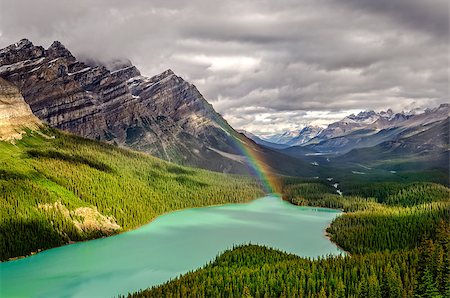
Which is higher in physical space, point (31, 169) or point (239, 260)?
point (31, 169)

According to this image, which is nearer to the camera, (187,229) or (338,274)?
(338,274)

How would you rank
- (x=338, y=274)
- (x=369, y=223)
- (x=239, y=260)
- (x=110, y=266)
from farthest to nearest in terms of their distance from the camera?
1. (x=369, y=223)
2. (x=110, y=266)
3. (x=239, y=260)
4. (x=338, y=274)

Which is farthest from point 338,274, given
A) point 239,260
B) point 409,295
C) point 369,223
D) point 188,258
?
point 369,223

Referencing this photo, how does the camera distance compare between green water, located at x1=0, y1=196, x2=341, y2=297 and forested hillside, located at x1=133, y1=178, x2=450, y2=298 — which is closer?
forested hillside, located at x1=133, y1=178, x2=450, y2=298

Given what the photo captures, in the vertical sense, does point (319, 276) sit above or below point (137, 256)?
below

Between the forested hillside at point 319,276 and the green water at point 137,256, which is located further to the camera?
the green water at point 137,256

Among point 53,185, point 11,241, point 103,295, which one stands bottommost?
point 103,295

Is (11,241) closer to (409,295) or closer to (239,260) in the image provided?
(239,260)

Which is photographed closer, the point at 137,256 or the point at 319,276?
the point at 319,276
